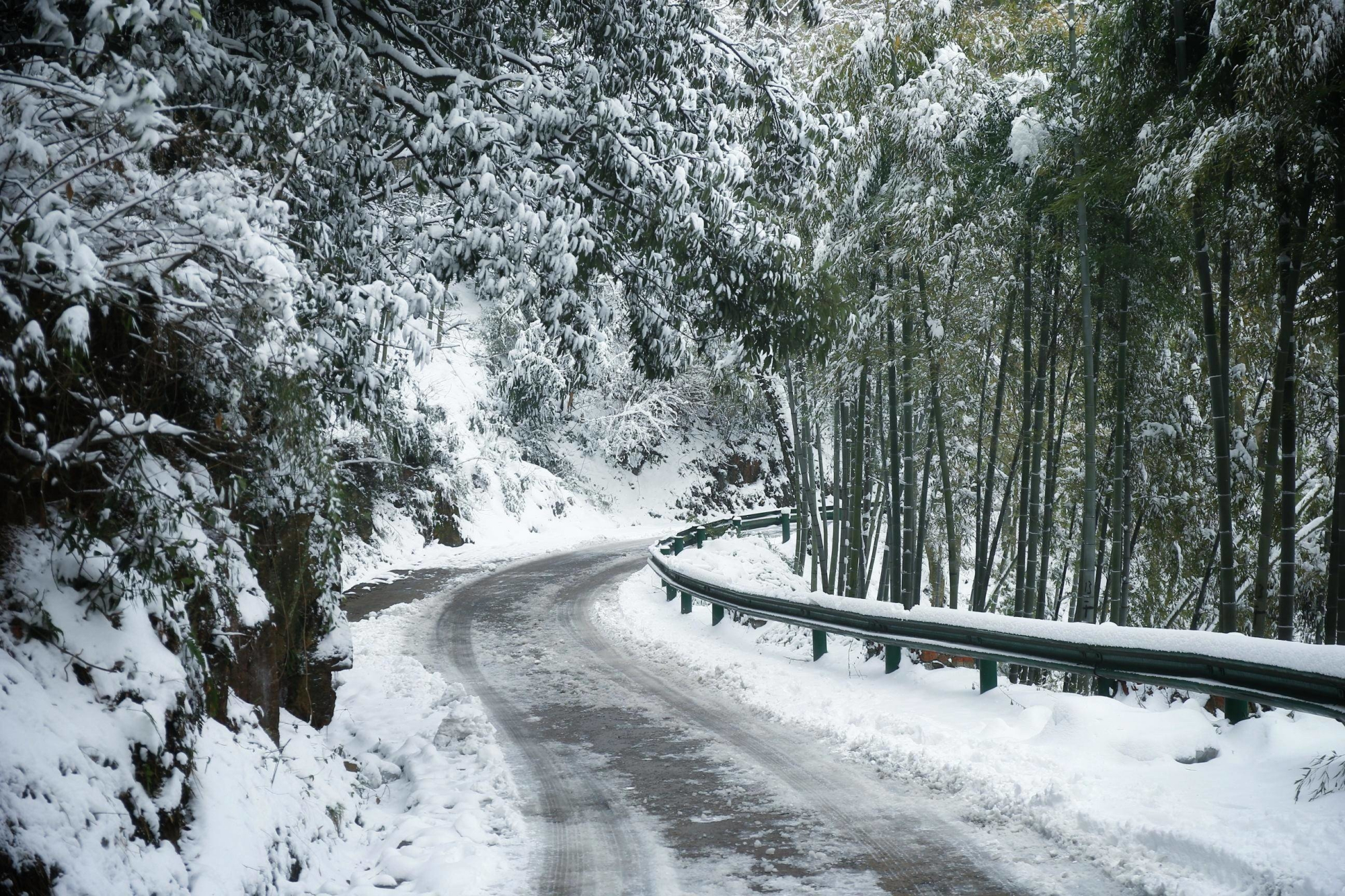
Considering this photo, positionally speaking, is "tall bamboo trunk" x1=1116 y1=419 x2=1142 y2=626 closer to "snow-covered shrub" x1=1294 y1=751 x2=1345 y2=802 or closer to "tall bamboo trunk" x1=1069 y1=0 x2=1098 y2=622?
"tall bamboo trunk" x1=1069 y1=0 x2=1098 y2=622

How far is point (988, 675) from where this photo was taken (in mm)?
6895

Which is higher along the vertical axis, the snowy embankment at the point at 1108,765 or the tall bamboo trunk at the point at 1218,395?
the tall bamboo trunk at the point at 1218,395

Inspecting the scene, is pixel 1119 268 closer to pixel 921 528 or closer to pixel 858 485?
pixel 858 485

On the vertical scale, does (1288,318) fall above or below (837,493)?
above

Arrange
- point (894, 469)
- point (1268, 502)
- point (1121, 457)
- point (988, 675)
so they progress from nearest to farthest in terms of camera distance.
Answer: point (988, 675) < point (1268, 502) < point (1121, 457) < point (894, 469)

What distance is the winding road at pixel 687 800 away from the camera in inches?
166

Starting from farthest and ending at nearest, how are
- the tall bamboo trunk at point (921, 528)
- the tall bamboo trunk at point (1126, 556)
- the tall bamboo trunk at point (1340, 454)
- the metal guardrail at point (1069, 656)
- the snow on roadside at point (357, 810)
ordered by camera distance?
the tall bamboo trunk at point (921, 528), the tall bamboo trunk at point (1126, 556), the tall bamboo trunk at point (1340, 454), the metal guardrail at point (1069, 656), the snow on roadside at point (357, 810)

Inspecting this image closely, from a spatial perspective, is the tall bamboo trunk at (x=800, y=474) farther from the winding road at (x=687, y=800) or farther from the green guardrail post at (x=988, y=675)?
the green guardrail post at (x=988, y=675)

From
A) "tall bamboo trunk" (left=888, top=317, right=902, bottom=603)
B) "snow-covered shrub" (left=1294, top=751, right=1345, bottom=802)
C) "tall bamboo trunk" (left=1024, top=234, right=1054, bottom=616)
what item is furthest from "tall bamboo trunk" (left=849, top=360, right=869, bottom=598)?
"snow-covered shrub" (left=1294, top=751, right=1345, bottom=802)

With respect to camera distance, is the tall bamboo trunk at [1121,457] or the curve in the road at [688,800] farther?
the tall bamboo trunk at [1121,457]

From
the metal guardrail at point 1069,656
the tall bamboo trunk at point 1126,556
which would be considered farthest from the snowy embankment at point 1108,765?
the tall bamboo trunk at point 1126,556

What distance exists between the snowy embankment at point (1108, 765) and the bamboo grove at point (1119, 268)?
8.53 feet

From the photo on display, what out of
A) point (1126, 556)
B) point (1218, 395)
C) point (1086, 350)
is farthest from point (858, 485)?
point (1218, 395)

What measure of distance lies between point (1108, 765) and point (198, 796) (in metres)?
4.71
